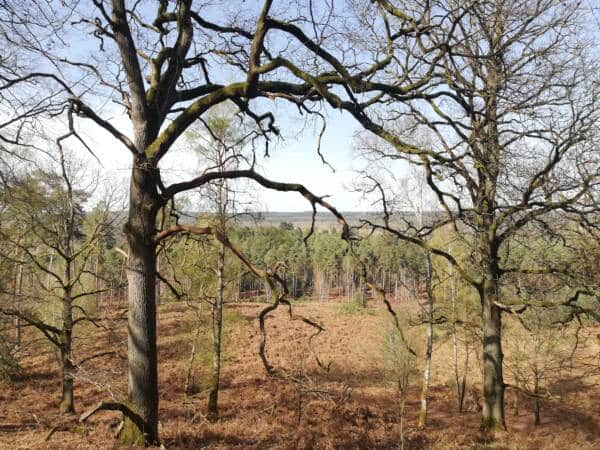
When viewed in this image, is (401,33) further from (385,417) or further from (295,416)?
(385,417)

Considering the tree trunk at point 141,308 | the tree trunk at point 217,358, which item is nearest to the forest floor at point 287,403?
the tree trunk at point 141,308

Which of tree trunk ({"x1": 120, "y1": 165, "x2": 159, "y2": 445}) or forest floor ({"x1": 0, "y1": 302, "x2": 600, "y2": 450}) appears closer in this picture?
tree trunk ({"x1": 120, "y1": 165, "x2": 159, "y2": 445})

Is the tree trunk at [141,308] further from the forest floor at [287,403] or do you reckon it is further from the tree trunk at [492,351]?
the tree trunk at [492,351]

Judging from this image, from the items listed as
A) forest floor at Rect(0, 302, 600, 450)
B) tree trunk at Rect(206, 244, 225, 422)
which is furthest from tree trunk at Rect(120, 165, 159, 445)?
tree trunk at Rect(206, 244, 225, 422)

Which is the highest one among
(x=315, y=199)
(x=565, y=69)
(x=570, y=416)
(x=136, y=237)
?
(x=565, y=69)

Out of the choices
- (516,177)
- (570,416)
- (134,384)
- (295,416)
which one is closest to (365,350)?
(570,416)

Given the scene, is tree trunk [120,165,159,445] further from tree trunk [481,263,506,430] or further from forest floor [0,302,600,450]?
tree trunk [481,263,506,430]

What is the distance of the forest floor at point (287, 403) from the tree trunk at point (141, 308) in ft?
1.07

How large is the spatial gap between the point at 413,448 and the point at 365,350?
64.8 ft

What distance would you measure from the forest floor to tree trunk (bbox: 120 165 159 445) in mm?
327

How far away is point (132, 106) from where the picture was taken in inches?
187

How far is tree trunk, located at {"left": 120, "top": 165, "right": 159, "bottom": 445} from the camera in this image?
452 centimetres

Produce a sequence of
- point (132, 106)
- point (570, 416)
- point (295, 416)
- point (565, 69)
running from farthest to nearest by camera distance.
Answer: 1. point (570, 416)
2. point (295, 416)
3. point (565, 69)
4. point (132, 106)

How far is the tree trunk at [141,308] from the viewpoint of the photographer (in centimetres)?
452
